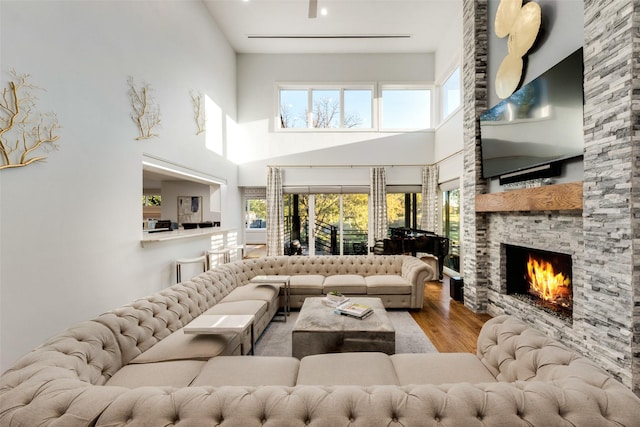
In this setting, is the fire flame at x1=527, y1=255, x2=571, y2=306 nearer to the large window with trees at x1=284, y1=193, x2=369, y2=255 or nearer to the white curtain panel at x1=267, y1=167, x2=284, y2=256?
the large window with trees at x1=284, y1=193, x2=369, y2=255

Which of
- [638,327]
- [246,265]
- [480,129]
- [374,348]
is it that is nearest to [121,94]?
[246,265]

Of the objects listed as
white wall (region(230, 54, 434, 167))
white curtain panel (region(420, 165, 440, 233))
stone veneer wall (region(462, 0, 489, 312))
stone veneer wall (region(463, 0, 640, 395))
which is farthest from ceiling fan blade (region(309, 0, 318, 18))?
white curtain panel (region(420, 165, 440, 233))

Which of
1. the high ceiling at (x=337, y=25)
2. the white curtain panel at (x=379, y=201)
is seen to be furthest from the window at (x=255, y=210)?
the high ceiling at (x=337, y=25)

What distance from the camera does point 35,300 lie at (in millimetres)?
2410

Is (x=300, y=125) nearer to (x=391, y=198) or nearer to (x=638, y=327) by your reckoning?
(x=391, y=198)

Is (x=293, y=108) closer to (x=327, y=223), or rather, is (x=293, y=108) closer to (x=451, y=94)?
(x=327, y=223)

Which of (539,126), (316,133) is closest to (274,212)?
(316,133)

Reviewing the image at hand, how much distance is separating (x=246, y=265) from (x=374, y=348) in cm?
264

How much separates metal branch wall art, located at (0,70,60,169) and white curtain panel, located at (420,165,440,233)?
7087 mm

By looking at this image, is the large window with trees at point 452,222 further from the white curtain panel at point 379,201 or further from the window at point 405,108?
the window at point 405,108

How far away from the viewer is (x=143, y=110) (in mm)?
3822

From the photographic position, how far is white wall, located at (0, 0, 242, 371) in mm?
2293

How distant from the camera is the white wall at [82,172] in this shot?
2.29 metres

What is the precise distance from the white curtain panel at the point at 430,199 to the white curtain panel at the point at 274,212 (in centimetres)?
374
